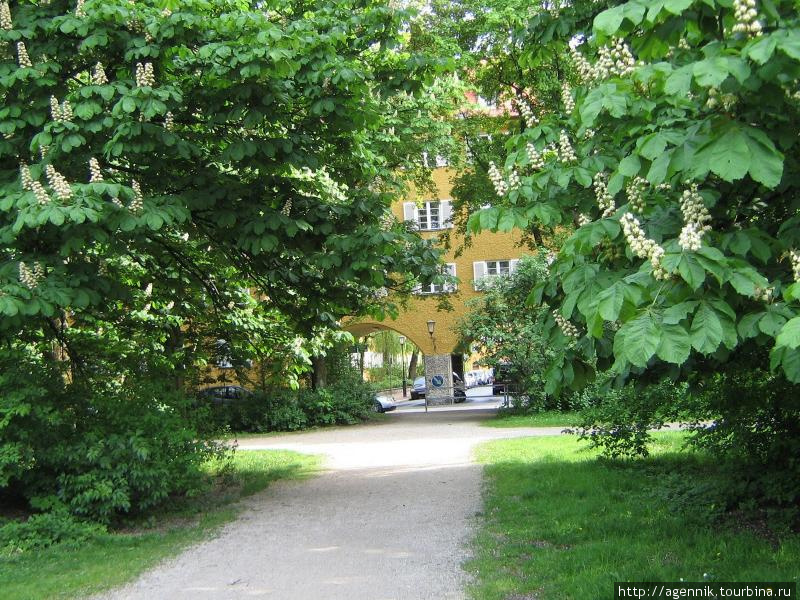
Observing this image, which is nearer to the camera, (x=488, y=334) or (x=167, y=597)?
(x=167, y=597)

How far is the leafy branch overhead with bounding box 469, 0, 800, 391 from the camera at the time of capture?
309 centimetres

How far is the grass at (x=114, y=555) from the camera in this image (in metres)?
6.50

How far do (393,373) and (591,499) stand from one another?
5425 cm

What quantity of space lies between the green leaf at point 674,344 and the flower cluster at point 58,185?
5582 mm

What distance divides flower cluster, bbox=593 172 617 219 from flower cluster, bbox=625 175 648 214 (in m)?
0.16

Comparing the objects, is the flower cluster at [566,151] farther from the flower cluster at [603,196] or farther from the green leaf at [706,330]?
the green leaf at [706,330]

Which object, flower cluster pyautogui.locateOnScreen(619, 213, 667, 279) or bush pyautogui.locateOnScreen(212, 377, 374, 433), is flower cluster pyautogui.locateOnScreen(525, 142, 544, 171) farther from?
bush pyautogui.locateOnScreen(212, 377, 374, 433)

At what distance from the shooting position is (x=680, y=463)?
10523 millimetres

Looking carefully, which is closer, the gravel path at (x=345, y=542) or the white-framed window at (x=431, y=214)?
the gravel path at (x=345, y=542)

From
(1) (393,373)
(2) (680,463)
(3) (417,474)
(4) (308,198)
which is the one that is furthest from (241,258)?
(1) (393,373)

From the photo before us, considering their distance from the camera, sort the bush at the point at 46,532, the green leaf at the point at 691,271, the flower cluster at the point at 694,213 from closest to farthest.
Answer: the green leaf at the point at 691,271, the flower cluster at the point at 694,213, the bush at the point at 46,532

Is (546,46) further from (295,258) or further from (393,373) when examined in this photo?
(393,373)

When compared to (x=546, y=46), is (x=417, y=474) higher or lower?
lower

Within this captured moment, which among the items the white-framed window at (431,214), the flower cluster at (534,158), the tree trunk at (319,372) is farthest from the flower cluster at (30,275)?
the white-framed window at (431,214)
